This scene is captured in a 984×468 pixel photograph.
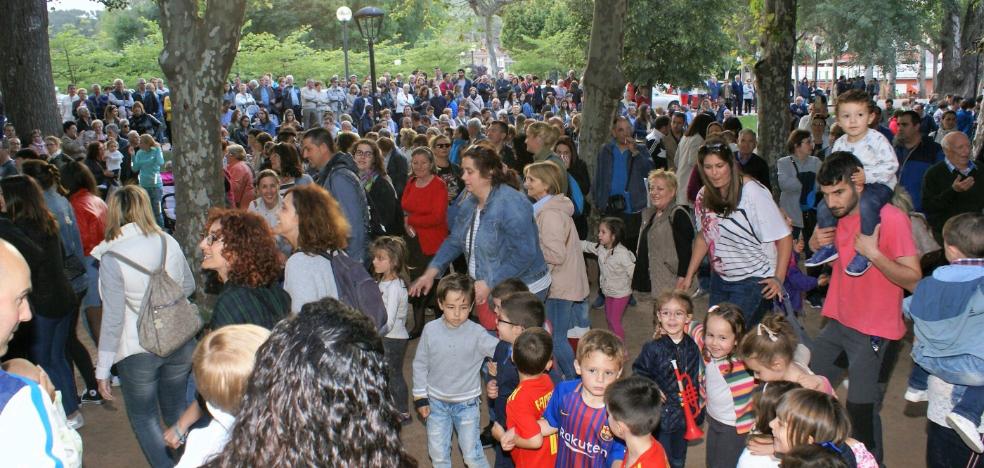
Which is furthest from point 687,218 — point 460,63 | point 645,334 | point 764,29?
point 460,63

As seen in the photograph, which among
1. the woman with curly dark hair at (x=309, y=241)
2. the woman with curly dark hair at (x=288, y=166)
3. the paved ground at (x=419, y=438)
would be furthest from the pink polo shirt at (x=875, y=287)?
the woman with curly dark hair at (x=288, y=166)

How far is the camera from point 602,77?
460 inches

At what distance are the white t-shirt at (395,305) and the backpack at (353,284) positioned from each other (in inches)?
47.3

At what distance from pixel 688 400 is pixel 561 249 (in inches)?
80.5

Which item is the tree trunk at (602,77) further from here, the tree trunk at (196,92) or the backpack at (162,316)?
the backpack at (162,316)

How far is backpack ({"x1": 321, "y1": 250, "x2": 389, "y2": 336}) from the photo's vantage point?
15.4 feet

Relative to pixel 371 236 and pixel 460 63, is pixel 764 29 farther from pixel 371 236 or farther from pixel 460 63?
pixel 460 63

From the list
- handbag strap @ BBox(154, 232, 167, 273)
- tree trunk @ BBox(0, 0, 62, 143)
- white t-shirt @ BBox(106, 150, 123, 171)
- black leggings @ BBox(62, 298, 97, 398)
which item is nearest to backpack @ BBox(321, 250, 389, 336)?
handbag strap @ BBox(154, 232, 167, 273)

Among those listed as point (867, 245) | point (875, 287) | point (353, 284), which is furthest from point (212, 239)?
point (875, 287)

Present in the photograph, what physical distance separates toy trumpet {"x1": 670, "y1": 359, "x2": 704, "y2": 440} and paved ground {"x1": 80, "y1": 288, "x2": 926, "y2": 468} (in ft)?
3.68

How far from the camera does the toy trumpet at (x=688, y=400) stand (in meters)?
4.71

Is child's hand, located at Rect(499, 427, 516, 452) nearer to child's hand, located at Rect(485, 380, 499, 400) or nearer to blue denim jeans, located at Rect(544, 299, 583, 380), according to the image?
child's hand, located at Rect(485, 380, 499, 400)

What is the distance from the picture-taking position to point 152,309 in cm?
495

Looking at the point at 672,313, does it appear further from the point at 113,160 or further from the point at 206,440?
the point at 113,160
